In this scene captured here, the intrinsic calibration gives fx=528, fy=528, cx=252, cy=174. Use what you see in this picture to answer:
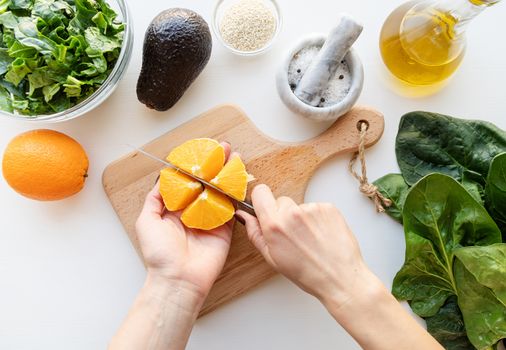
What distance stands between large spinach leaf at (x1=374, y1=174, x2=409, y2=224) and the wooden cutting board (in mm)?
92

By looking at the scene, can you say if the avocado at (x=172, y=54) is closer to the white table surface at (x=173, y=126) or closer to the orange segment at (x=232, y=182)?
the white table surface at (x=173, y=126)

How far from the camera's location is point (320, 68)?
107 centimetres

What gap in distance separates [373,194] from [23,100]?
0.77m

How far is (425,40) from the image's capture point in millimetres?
1082

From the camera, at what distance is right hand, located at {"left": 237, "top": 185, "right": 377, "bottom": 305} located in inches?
38.4

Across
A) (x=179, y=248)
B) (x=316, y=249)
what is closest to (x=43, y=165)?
(x=179, y=248)

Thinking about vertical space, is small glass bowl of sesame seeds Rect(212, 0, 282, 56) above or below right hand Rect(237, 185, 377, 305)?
above

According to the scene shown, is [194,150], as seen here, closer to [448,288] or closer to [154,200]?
[154,200]

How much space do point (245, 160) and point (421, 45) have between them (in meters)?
0.44

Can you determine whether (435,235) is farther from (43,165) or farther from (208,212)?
(43,165)

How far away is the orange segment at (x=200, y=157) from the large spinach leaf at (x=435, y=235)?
0.40 metres

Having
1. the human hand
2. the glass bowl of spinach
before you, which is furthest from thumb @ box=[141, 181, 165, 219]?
the glass bowl of spinach

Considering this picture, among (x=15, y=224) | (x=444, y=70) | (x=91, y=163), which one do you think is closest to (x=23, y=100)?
(x=91, y=163)

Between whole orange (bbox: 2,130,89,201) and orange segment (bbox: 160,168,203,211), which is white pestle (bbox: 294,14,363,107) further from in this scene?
whole orange (bbox: 2,130,89,201)
